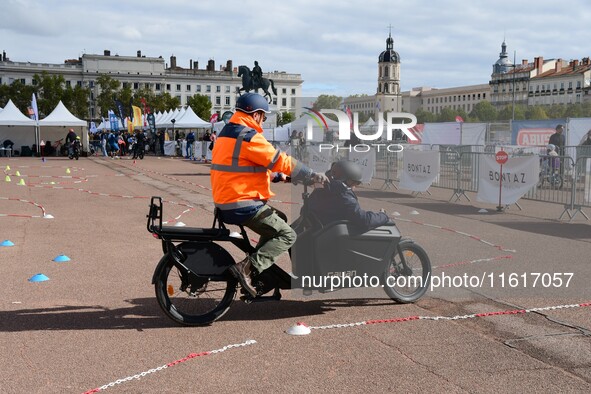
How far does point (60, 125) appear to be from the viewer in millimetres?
40812

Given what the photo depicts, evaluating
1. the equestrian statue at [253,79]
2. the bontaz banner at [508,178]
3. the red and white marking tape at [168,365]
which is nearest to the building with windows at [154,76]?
the equestrian statue at [253,79]

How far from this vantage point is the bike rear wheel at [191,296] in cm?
545

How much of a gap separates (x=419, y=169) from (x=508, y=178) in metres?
3.58

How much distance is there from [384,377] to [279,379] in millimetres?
656

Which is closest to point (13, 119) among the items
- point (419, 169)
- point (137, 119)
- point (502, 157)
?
point (137, 119)

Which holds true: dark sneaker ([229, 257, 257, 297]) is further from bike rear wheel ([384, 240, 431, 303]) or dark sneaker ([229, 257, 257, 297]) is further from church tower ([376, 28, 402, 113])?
church tower ([376, 28, 402, 113])

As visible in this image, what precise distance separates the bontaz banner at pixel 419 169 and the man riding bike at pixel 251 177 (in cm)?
1200

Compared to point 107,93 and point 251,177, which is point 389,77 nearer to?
point 107,93

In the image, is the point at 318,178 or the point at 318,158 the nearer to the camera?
the point at 318,178

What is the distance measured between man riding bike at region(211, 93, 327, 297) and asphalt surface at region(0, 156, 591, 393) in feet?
2.03

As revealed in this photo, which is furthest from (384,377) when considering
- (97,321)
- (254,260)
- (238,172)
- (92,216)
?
(92,216)

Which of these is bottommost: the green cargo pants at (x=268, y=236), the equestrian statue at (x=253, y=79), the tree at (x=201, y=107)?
the green cargo pants at (x=268, y=236)

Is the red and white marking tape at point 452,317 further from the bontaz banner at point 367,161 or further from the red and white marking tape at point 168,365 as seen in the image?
the bontaz banner at point 367,161

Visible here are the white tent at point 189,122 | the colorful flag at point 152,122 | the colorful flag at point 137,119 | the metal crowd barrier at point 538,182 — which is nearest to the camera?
the metal crowd barrier at point 538,182
